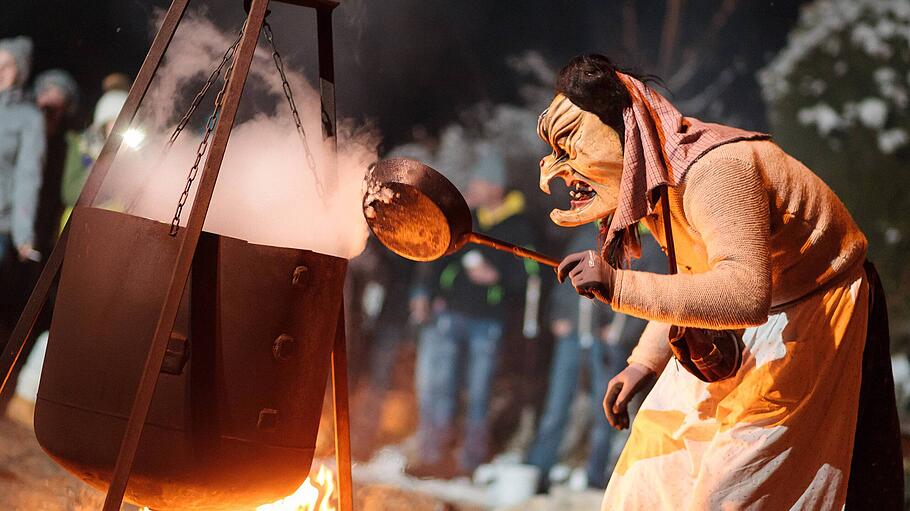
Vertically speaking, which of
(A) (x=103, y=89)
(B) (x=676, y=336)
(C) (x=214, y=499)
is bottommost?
(C) (x=214, y=499)

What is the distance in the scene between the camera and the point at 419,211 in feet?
6.79

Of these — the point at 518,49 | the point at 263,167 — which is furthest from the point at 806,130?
the point at 263,167

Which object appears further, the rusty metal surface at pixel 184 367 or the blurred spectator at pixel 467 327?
the blurred spectator at pixel 467 327

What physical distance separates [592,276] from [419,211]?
0.55 metres

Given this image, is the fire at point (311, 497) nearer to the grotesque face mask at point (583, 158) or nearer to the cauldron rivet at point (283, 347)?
the cauldron rivet at point (283, 347)

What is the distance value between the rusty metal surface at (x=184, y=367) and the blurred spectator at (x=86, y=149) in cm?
359

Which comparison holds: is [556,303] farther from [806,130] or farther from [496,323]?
[806,130]

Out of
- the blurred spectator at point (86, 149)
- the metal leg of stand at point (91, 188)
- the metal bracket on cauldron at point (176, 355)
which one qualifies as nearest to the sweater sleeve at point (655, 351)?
the metal bracket on cauldron at point (176, 355)

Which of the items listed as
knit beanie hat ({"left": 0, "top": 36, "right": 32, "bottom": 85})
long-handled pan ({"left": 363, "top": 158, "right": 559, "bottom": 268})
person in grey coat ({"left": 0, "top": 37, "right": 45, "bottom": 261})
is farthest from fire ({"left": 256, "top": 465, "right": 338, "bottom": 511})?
knit beanie hat ({"left": 0, "top": 36, "right": 32, "bottom": 85})

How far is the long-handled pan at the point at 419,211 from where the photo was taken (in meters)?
2.03

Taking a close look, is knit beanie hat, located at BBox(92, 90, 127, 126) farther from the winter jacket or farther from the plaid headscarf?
the plaid headscarf

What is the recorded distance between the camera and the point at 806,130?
20.5ft

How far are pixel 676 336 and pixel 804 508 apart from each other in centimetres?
49

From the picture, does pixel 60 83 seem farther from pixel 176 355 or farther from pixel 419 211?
pixel 419 211
